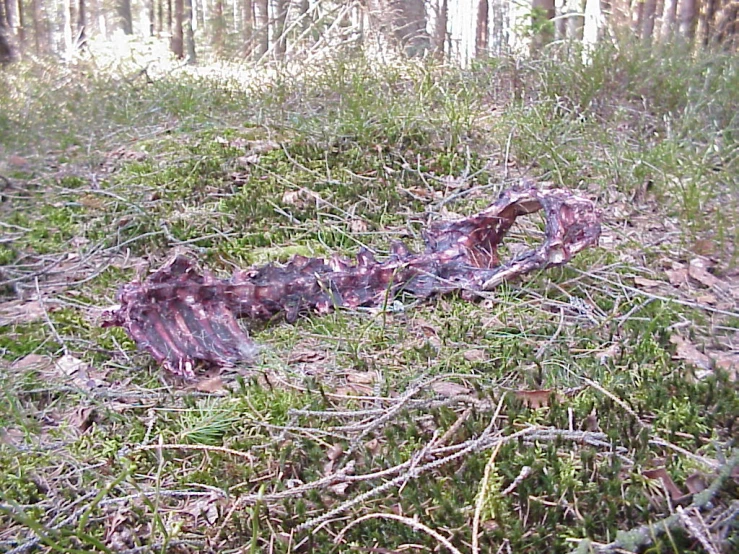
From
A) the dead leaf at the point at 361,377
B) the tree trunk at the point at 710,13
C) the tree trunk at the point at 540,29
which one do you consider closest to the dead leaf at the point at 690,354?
the dead leaf at the point at 361,377

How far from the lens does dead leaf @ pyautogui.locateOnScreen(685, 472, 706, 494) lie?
4.98 ft

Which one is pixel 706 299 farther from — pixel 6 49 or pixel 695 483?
pixel 6 49

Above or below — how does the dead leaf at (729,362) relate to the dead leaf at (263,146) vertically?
below

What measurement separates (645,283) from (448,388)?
4.28 feet

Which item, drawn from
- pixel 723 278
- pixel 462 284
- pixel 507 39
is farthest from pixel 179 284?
pixel 507 39

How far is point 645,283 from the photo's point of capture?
9.45 ft

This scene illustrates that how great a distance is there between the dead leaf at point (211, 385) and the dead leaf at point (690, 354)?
5.36 feet

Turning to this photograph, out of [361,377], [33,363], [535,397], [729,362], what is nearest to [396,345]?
[361,377]

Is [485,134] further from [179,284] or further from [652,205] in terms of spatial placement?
[179,284]

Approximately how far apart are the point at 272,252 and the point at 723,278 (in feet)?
7.64

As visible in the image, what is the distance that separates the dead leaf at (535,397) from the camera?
196cm

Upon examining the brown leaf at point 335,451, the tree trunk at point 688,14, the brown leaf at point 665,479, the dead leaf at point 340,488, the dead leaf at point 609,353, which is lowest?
the dead leaf at point 340,488

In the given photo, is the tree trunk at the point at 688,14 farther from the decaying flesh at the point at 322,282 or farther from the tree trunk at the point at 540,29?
the decaying flesh at the point at 322,282

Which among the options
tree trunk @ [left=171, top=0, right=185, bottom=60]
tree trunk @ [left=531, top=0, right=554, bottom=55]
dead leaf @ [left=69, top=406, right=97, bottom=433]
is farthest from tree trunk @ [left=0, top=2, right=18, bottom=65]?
dead leaf @ [left=69, top=406, right=97, bottom=433]
